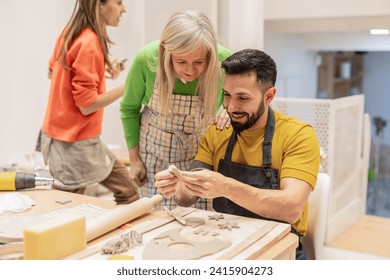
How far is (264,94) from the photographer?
1.33m

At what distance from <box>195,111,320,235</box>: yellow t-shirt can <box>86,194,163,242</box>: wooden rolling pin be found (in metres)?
0.26

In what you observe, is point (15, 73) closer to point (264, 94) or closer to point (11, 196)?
point (11, 196)

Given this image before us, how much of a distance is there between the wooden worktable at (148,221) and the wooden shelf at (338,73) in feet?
9.51

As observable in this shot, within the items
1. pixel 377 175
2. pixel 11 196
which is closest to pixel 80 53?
pixel 11 196

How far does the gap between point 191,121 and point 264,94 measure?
0.32 m

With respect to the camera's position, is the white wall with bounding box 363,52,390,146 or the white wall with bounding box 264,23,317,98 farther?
the white wall with bounding box 363,52,390,146

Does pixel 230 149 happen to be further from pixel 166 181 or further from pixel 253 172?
pixel 166 181

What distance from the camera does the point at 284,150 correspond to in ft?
4.34

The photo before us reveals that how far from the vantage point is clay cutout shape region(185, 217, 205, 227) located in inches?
45.0

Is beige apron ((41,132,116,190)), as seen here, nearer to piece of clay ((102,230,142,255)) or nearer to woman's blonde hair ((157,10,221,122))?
woman's blonde hair ((157,10,221,122))

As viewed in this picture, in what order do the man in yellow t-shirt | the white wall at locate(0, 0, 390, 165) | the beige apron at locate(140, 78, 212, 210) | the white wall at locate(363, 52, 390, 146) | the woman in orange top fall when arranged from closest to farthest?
1. the man in yellow t-shirt
2. the beige apron at locate(140, 78, 212, 210)
3. the woman in orange top
4. the white wall at locate(0, 0, 390, 165)
5. the white wall at locate(363, 52, 390, 146)

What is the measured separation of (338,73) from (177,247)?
354 centimetres

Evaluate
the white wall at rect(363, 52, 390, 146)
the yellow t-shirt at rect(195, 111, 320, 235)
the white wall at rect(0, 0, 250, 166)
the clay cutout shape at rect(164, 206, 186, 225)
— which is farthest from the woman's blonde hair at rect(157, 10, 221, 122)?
the white wall at rect(363, 52, 390, 146)

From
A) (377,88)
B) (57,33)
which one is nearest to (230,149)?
(57,33)
